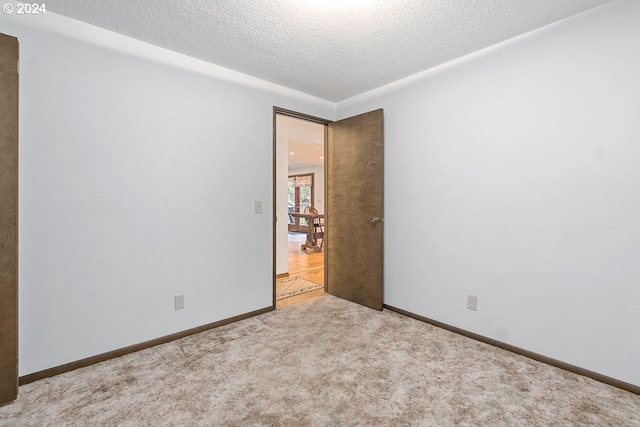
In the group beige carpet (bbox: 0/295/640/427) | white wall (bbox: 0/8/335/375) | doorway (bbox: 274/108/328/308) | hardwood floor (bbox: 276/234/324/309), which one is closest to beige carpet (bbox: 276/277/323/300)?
doorway (bbox: 274/108/328/308)

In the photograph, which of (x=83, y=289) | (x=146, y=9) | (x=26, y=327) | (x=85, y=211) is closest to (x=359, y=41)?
(x=146, y=9)

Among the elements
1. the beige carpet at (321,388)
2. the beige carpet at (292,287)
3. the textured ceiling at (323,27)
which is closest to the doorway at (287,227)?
the beige carpet at (292,287)

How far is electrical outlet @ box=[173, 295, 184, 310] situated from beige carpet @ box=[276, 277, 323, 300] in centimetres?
126

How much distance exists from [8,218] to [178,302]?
1.24 metres

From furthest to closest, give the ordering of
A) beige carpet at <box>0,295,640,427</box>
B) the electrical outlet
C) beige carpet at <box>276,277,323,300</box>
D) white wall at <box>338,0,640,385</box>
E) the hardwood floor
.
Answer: beige carpet at <box>276,277,323,300</box> < the hardwood floor < the electrical outlet < white wall at <box>338,0,640,385</box> < beige carpet at <box>0,295,640,427</box>

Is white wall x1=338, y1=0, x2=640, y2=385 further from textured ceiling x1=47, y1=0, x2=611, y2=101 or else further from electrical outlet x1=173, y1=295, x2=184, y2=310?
electrical outlet x1=173, y1=295, x2=184, y2=310

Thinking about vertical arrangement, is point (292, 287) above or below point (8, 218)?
below

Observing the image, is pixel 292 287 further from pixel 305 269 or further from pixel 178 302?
Result: pixel 178 302

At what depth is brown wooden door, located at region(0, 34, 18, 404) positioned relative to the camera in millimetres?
1693

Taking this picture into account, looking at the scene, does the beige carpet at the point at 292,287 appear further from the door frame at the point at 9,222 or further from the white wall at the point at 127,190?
the door frame at the point at 9,222

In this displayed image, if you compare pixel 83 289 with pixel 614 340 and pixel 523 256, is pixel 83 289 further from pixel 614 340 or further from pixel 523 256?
pixel 614 340

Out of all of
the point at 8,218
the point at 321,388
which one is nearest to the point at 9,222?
the point at 8,218

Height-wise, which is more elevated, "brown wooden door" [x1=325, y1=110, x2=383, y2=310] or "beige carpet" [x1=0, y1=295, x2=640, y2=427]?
"brown wooden door" [x1=325, y1=110, x2=383, y2=310]

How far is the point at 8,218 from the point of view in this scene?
5.66ft
